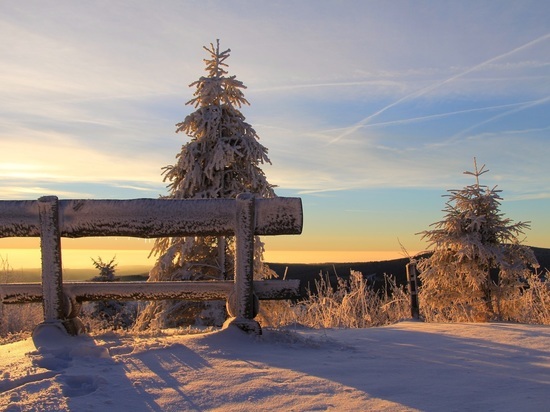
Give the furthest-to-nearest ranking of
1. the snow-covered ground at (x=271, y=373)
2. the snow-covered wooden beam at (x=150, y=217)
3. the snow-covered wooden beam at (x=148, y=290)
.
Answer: the snow-covered wooden beam at (x=148, y=290)
the snow-covered wooden beam at (x=150, y=217)
the snow-covered ground at (x=271, y=373)

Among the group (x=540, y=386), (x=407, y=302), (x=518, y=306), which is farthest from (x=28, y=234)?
(x=518, y=306)

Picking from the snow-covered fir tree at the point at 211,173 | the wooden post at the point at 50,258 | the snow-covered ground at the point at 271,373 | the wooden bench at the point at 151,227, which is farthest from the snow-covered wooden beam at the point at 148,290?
the snow-covered fir tree at the point at 211,173

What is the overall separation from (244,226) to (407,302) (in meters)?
6.98

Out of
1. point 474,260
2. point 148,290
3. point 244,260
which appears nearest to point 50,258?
point 148,290

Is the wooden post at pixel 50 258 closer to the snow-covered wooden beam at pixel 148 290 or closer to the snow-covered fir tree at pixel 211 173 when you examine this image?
the snow-covered wooden beam at pixel 148 290

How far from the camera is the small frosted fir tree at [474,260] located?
9.57m

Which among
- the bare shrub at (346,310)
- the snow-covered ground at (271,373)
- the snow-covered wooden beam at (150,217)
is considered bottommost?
the bare shrub at (346,310)

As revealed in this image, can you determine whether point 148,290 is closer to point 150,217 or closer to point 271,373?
point 150,217

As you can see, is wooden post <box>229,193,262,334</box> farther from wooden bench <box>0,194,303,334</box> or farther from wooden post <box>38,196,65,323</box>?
wooden post <box>38,196,65,323</box>

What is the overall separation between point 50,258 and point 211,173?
6057mm

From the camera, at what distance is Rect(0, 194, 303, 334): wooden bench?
515cm

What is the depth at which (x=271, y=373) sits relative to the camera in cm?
358

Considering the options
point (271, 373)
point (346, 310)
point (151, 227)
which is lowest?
point (346, 310)

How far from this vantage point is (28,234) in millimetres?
5277
